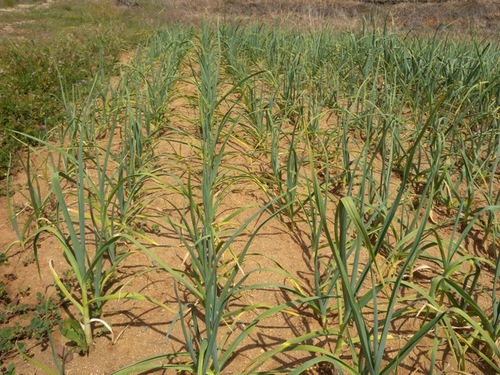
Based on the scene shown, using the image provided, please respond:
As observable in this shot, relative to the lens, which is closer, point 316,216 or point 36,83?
point 316,216

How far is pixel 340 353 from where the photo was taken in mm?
1208

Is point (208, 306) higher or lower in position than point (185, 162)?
higher

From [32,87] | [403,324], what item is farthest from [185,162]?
[32,87]

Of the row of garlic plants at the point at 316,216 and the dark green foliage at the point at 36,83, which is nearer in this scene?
the row of garlic plants at the point at 316,216

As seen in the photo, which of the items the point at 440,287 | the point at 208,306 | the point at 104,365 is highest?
the point at 208,306

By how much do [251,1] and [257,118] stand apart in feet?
57.5

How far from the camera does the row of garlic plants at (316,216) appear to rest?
1066mm

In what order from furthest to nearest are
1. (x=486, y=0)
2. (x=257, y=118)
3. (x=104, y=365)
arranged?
(x=486, y=0) → (x=257, y=118) → (x=104, y=365)

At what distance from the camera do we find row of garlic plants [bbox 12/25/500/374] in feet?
3.50

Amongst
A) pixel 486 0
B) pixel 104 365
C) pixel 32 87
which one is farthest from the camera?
pixel 486 0

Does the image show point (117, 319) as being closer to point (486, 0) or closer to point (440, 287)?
point (440, 287)

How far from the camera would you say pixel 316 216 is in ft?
5.76

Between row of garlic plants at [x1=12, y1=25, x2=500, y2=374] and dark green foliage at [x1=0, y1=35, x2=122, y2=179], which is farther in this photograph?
dark green foliage at [x1=0, y1=35, x2=122, y2=179]

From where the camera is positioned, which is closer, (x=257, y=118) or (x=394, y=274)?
(x=394, y=274)
